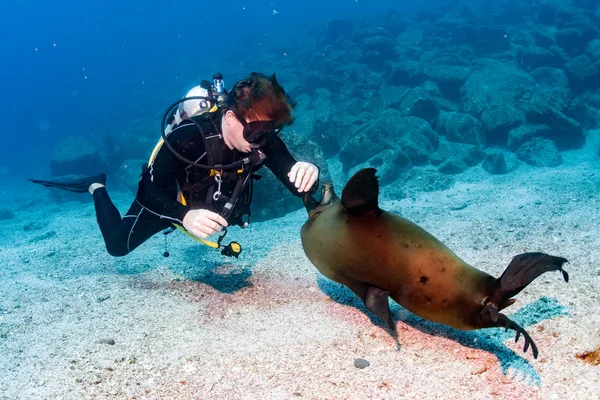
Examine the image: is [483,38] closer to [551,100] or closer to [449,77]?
[449,77]

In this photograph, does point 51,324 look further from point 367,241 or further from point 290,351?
point 367,241

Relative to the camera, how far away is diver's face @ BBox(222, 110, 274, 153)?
359 cm

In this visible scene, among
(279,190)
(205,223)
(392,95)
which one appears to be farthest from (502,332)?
(392,95)

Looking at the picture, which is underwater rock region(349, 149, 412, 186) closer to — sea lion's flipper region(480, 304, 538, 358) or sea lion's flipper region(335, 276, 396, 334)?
sea lion's flipper region(335, 276, 396, 334)

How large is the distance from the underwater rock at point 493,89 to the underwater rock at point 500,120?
42cm

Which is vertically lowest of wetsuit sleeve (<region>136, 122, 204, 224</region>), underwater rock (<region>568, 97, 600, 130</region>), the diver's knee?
underwater rock (<region>568, 97, 600, 130</region>)

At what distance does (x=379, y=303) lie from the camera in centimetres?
243

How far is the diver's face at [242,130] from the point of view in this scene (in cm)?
359

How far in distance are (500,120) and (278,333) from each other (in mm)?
13581

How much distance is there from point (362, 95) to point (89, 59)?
124 metres

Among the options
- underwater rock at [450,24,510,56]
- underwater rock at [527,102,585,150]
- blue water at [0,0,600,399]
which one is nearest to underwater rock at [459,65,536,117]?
blue water at [0,0,600,399]

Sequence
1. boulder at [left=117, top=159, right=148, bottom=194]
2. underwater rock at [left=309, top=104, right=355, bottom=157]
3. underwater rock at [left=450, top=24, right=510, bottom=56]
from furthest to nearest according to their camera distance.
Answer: underwater rock at [left=450, top=24, right=510, bottom=56] < boulder at [left=117, top=159, right=148, bottom=194] < underwater rock at [left=309, top=104, right=355, bottom=157]

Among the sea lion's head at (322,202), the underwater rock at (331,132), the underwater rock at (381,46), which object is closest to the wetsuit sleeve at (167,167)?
the sea lion's head at (322,202)

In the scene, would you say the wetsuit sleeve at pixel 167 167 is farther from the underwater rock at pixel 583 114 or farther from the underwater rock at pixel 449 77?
the underwater rock at pixel 449 77
